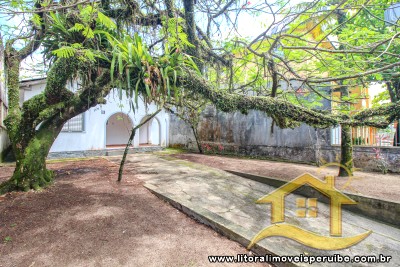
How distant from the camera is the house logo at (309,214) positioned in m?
2.78

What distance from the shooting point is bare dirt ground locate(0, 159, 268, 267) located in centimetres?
212

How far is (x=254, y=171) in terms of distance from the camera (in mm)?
5984

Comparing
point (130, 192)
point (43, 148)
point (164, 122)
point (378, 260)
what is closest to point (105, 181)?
point (130, 192)

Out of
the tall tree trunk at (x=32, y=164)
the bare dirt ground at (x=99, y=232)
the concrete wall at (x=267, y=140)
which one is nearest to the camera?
the bare dirt ground at (x=99, y=232)

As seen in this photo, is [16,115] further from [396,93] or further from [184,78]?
[396,93]

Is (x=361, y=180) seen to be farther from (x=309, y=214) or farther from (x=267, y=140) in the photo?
(x=267, y=140)

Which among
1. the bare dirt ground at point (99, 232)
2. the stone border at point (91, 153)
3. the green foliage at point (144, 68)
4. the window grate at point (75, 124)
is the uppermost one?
the green foliage at point (144, 68)

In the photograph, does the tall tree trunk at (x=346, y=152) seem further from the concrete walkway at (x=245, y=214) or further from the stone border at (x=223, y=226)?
the stone border at (x=223, y=226)

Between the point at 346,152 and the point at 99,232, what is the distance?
5.57m

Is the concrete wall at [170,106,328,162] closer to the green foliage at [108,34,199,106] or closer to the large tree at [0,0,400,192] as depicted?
the large tree at [0,0,400,192]

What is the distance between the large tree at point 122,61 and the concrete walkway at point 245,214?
1685mm

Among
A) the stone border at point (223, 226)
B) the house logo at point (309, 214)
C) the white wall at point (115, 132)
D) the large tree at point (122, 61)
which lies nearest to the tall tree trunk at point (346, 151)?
the house logo at point (309, 214)

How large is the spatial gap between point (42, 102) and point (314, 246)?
193 inches

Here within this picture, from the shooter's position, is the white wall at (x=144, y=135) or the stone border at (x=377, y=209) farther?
the white wall at (x=144, y=135)
